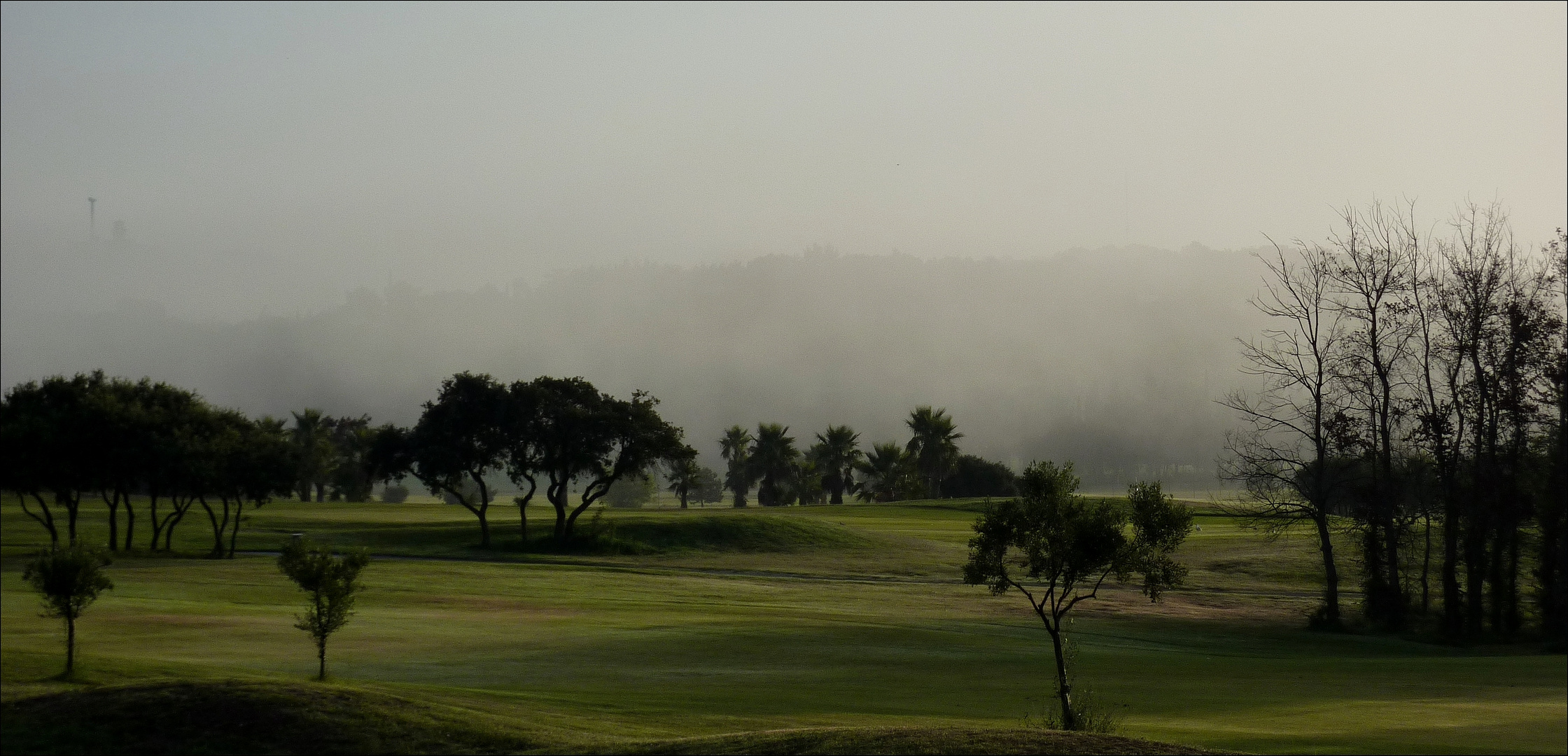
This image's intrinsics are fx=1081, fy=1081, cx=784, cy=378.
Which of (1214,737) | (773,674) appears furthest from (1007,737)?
(773,674)

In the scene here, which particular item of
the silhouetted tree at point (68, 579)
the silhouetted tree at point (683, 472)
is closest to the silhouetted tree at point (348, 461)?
the silhouetted tree at point (683, 472)

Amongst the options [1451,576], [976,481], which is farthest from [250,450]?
[976,481]

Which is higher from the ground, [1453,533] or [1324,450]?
[1324,450]

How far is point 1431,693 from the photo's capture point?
24672 millimetres

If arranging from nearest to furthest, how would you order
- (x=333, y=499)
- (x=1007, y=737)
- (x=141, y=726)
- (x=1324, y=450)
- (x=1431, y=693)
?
1. (x=1007, y=737)
2. (x=141, y=726)
3. (x=1431, y=693)
4. (x=1324, y=450)
5. (x=333, y=499)

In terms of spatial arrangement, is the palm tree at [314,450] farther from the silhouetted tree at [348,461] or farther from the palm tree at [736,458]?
the palm tree at [736,458]

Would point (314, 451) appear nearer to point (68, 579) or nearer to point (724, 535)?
point (724, 535)

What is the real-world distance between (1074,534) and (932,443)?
123 meters

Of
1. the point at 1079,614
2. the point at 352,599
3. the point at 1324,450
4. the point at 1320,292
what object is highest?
the point at 1320,292

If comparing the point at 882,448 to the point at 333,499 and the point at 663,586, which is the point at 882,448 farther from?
the point at 663,586

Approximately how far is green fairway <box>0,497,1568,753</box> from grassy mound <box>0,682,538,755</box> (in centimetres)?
131

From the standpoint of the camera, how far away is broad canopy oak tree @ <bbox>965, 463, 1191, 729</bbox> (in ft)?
78.0

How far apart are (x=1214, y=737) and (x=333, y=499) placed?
131 meters

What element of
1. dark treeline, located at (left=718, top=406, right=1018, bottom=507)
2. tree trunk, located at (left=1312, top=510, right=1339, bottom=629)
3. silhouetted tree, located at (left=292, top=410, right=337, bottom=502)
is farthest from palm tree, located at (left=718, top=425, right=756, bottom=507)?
tree trunk, located at (left=1312, top=510, right=1339, bottom=629)
